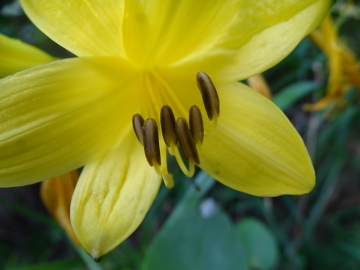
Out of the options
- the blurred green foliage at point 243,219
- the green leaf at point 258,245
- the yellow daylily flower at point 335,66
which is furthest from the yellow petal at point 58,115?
the green leaf at point 258,245

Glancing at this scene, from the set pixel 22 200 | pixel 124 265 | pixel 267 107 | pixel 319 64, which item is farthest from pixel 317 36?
pixel 22 200

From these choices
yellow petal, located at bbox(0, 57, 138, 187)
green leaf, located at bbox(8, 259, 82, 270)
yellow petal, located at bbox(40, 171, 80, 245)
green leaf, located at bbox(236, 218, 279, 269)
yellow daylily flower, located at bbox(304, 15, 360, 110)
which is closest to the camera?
yellow petal, located at bbox(0, 57, 138, 187)

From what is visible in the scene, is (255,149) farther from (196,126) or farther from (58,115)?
(58,115)

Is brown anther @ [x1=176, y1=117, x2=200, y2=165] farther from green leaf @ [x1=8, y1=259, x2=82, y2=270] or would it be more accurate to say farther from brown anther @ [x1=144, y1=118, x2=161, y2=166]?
green leaf @ [x1=8, y1=259, x2=82, y2=270]

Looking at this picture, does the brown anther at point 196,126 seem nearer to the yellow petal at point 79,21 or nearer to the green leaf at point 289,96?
the yellow petal at point 79,21

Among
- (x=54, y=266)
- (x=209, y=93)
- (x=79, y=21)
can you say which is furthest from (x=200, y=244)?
(x=79, y=21)

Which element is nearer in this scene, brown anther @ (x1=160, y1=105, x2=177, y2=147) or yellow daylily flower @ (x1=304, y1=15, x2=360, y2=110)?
brown anther @ (x1=160, y1=105, x2=177, y2=147)

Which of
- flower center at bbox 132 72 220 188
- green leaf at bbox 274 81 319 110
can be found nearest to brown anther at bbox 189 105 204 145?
flower center at bbox 132 72 220 188
